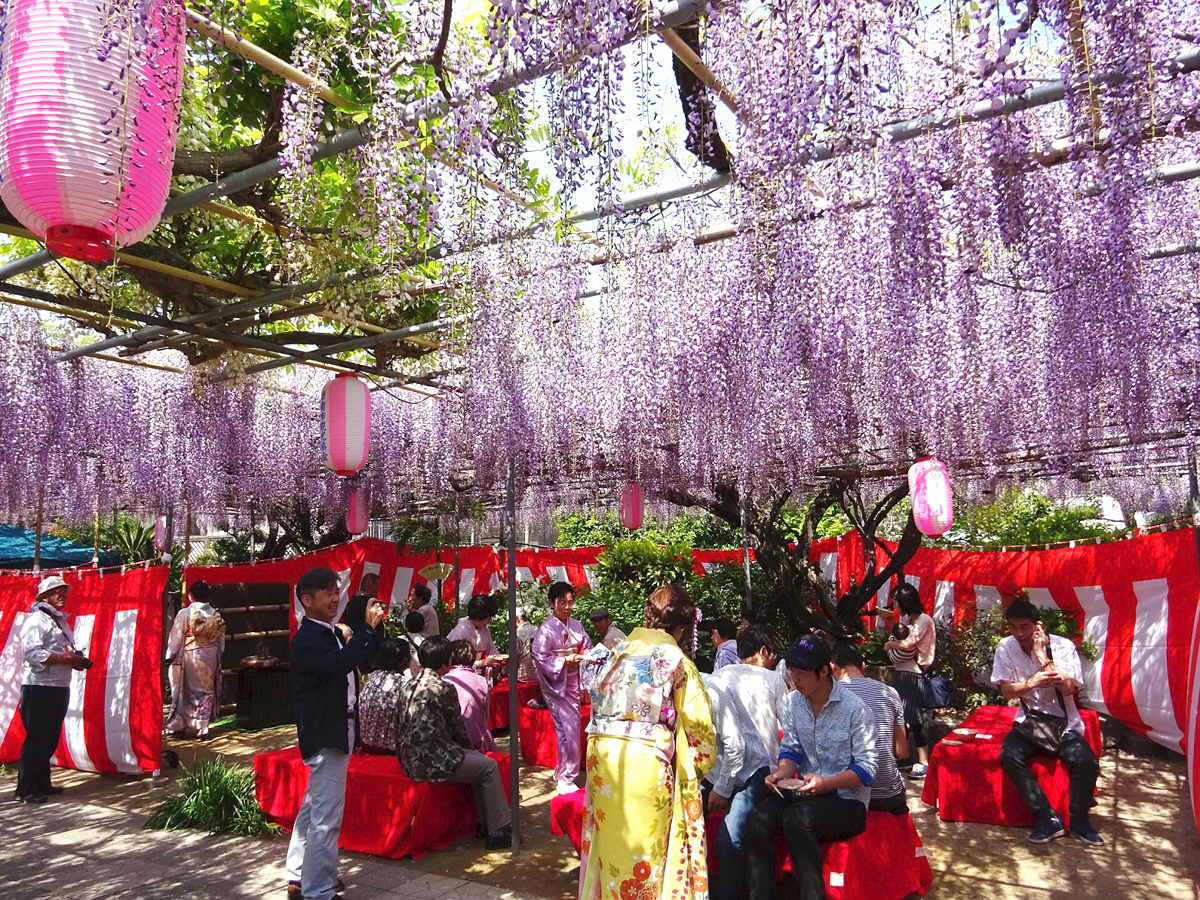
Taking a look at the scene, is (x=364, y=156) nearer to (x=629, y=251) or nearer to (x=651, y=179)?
(x=651, y=179)

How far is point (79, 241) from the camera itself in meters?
2.26

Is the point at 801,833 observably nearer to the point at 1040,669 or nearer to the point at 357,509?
the point at 1040,669

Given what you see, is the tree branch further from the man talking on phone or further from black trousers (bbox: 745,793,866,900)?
black trousers (bbox: 745,793,866,900)

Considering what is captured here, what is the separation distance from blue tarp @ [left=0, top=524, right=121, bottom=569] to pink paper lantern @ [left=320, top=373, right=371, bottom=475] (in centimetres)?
669

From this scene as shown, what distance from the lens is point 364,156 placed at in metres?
3.30

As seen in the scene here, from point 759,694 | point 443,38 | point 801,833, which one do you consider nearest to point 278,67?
point 443,38

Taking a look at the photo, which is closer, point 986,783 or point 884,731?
point 884,731

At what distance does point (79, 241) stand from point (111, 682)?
15.1 ft

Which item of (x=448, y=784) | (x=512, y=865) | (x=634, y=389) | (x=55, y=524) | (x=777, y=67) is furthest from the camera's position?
(x=55, y=524)

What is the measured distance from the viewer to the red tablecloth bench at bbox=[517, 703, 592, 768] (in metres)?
5.99

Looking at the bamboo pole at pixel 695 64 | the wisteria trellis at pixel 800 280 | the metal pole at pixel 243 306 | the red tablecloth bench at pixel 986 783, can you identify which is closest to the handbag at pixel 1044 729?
the red tablecloth bench at pixel 986 783

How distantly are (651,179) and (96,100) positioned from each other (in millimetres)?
2637

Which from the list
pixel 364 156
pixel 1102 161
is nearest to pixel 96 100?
pixel 364 156

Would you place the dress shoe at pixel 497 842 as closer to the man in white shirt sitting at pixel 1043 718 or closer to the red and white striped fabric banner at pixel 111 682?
the man in white shirt sitting at pixel 1043 718
